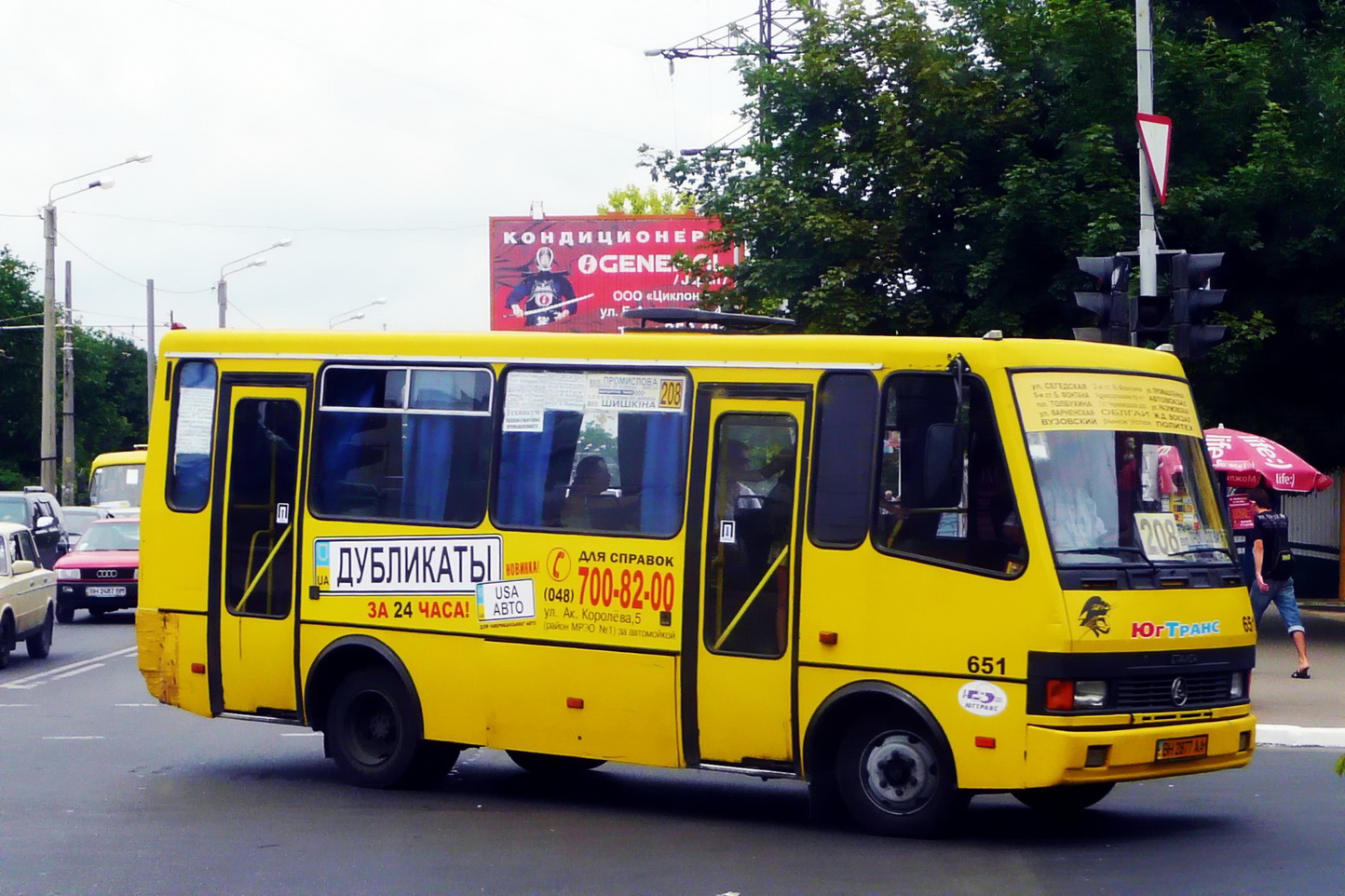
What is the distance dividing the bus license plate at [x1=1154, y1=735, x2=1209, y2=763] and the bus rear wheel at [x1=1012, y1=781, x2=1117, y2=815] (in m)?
0.87

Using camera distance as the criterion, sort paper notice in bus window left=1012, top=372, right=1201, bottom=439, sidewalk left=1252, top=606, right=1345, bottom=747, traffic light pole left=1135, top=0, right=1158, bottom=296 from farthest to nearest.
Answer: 1. traffic light pole left=1135, top=0, right=1158, bottom=296
2. sidewalk left=1252, top=606, right=1345, bottom=747
3. paper notice in bus window left=1012, top=372, right=1201, bottom=439

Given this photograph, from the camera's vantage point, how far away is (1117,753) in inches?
354

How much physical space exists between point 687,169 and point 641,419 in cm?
1954

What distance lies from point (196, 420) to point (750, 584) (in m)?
4.47

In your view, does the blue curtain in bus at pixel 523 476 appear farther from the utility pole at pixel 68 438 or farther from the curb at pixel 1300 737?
the utility pole at pixel 68 438

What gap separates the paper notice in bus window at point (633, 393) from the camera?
10.3 meters

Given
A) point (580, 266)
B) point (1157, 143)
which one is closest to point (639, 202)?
point (580, 266)

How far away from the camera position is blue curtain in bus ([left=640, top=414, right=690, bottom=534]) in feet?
33.4

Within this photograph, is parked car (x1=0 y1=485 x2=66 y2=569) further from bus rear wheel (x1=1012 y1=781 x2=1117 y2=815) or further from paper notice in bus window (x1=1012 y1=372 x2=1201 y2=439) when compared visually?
paper notice in bus window (x1=1012 y1=372 x2=1201 y2=439)

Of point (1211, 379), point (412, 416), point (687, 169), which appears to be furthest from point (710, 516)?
point (687, 169)

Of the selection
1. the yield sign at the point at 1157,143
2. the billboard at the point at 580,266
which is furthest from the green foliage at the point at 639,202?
the yield sign at the point at 1157,143

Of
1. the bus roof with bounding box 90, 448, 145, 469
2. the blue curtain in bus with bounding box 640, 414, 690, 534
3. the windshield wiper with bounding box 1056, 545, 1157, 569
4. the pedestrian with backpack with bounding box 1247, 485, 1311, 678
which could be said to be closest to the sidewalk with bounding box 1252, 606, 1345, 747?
the pedestrian with backpack with bounding box 1247, 485, 1311, 678

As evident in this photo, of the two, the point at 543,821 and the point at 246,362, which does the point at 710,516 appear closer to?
the point at 543,821

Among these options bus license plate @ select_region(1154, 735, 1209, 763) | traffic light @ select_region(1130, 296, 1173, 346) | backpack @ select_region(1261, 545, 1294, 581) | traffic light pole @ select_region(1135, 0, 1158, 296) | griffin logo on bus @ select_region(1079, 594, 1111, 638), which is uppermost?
traffic light pole @ select_region(1135, 0, 1158, 296)
